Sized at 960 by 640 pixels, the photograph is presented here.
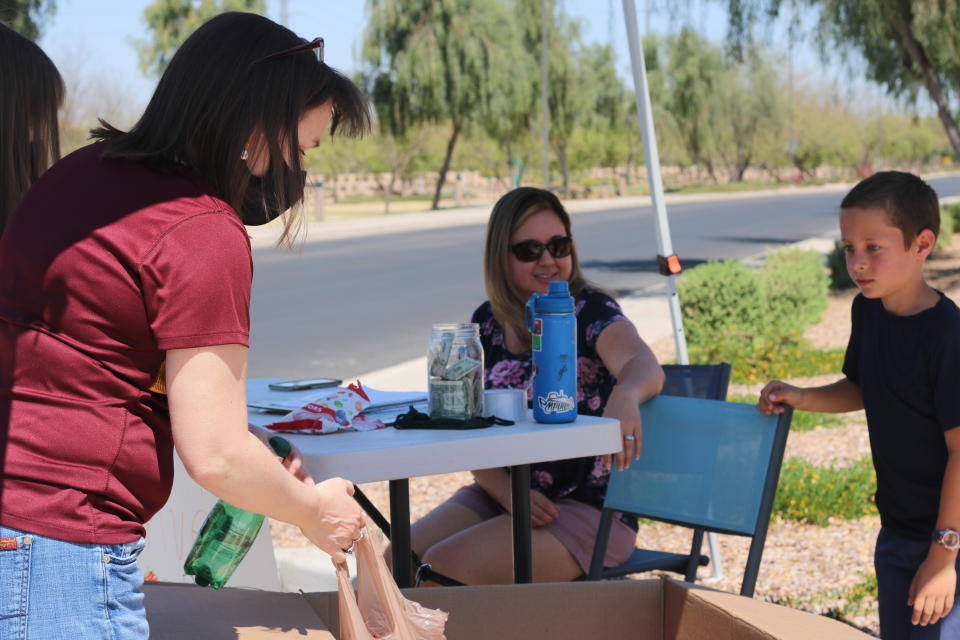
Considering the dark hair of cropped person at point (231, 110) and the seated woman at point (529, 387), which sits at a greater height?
the dark hair of cropped person at point (231, 110)

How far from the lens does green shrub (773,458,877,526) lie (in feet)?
16.4

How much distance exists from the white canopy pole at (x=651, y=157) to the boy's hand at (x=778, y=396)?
138cm

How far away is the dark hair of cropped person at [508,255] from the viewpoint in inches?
126

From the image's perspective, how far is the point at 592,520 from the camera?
9.87 ft

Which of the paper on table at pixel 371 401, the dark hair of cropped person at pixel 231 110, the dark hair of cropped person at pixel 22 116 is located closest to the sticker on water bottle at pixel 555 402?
the paper on table at pixel 371 401

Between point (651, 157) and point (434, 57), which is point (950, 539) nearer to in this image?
point (651, 157)

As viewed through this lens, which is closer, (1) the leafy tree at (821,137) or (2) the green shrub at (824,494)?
(2) the green shrub at (824,494)

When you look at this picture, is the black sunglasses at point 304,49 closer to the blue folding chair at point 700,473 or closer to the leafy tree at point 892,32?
the blue folding chair at point 700,473

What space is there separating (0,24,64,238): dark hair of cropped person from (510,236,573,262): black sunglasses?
53.9 inches

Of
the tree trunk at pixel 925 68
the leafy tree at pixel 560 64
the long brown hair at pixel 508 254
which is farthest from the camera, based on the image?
the leafy tree at pixel 560 64

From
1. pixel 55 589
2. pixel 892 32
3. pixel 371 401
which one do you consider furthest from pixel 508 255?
pixel 892 32

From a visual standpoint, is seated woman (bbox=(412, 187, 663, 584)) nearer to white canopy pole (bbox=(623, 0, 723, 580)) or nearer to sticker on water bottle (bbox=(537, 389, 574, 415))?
sticker on water bottle (bbox=(537, 389, 574, 415))

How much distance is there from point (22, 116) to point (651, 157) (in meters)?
2.60

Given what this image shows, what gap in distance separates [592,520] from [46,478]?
185cm
